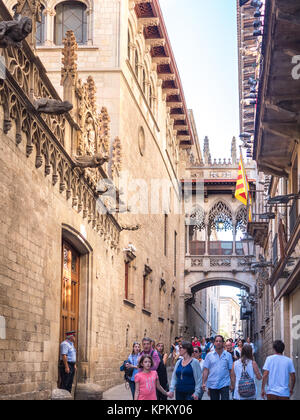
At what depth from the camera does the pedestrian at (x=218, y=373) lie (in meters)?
10.7

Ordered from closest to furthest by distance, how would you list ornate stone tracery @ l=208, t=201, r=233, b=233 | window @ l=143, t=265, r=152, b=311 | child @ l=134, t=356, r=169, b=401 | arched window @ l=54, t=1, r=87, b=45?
child @ l=134, t=356, r=169, b=401 → arched window @ l=54, t=1, r=87, b=45 → window @ l=143, t=265, r=152, b=311 → ornate stone tracery @ l=208, t=201, r=233, b=233

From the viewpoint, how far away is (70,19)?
24.3 m

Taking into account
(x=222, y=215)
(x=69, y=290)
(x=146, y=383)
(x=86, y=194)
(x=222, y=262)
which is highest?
(x=222, y=215)

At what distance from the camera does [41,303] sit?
1269 centimetres

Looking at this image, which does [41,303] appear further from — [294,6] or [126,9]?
[126,9]

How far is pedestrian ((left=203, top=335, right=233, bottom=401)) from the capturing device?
35.0 feet

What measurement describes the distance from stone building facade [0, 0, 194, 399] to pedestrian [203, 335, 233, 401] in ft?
9.58

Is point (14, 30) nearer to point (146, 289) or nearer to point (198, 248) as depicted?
point (146, 289)

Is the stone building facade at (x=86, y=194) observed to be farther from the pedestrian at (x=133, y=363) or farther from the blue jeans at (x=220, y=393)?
the blue jeans at (x=220, y=393)

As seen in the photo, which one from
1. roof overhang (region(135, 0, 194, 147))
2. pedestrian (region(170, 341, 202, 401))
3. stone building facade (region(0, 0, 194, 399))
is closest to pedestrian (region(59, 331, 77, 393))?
stone building facade (region(0, 0, 194, 399))

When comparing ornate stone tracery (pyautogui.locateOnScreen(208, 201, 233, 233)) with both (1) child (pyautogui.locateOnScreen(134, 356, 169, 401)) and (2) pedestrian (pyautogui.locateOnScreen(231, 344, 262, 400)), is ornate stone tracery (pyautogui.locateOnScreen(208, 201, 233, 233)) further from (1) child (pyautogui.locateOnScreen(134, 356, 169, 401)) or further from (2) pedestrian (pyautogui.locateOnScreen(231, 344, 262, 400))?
(1) child (pyautogui.locateOnScreen(134, 356, 169, 401))

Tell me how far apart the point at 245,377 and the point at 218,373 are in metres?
0.92

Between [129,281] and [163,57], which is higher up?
[163,57]

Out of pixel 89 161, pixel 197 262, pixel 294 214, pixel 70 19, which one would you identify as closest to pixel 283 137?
pixel 294 214
